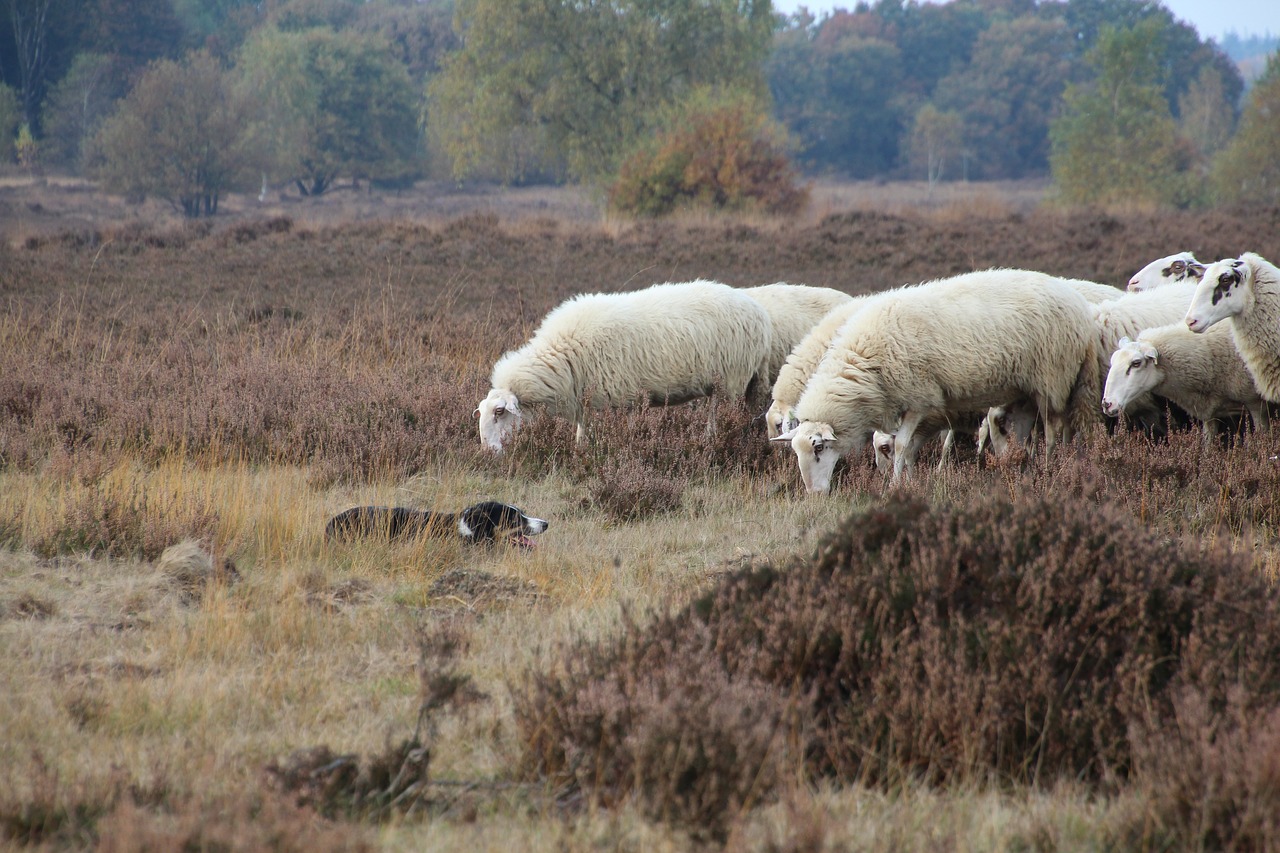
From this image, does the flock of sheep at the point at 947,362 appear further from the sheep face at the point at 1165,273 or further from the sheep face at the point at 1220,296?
the sheep face at the point at 1165,273

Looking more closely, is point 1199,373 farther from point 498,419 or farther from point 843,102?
point 843,102

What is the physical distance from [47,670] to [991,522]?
11.2 feet

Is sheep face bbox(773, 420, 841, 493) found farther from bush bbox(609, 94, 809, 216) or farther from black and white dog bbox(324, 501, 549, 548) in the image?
bush bbox(609, 94, 809, 216)

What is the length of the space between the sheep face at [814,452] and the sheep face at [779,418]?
0.43 m

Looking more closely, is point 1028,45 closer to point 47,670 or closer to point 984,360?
point 984,360

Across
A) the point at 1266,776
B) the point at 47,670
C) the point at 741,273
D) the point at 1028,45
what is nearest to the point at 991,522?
the point at 1266,776

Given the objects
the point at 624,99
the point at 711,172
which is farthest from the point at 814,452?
the point at 624,99

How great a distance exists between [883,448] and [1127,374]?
1.73 metres

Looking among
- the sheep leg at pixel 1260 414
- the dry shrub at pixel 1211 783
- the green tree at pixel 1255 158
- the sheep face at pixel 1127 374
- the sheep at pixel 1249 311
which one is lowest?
the dry shrub at pixel 1211 783

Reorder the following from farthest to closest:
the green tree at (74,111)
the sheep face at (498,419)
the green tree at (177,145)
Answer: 1. the green tree at (74,111)
2. the green tree at (177,145)
3. the sheep face at (498,419)

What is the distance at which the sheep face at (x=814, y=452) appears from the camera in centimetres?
701

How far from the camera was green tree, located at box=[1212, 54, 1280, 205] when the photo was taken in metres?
41.0

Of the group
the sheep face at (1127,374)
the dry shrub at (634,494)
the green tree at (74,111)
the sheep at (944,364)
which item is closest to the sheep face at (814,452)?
the sheep at (944,364)

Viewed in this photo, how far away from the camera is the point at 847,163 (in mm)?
75125
